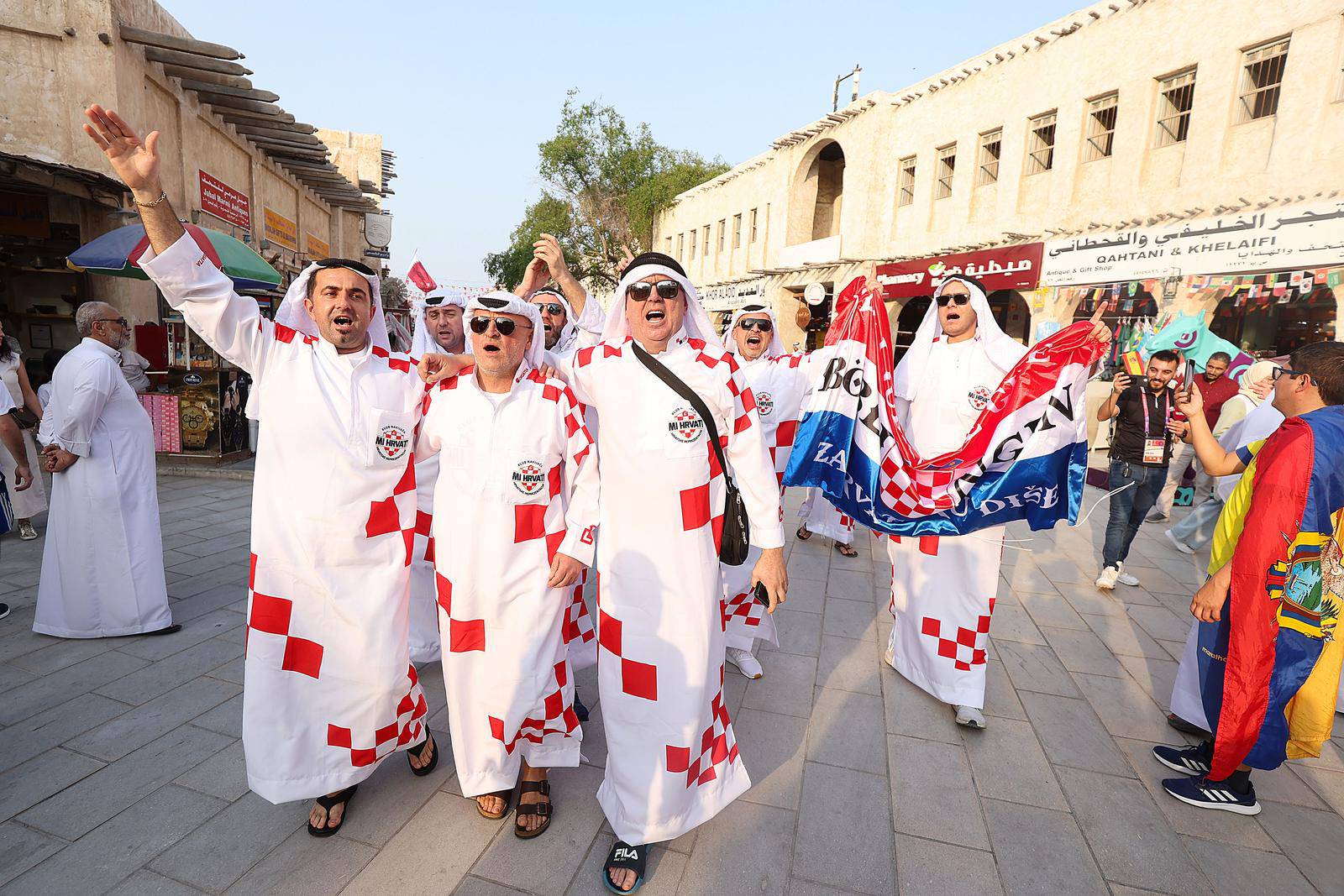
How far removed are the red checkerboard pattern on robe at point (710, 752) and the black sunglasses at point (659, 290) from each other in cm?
145

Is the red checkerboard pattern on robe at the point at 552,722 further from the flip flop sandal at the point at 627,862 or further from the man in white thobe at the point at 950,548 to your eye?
the man in white thobe at the point at 950,548

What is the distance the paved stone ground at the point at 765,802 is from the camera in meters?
2.36

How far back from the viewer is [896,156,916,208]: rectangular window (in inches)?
667

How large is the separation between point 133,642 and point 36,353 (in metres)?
9.39

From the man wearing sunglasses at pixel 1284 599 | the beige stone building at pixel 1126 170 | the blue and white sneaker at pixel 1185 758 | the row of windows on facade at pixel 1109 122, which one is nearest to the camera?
the man wearing sunglasses at pixel 1284 599

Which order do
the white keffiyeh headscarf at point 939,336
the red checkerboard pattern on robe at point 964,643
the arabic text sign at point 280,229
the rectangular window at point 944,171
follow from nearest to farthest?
the red checkerboard pattern on robe at point 964,643, the white keffiyeh headscarf at point 939,336, the arabic text sign at point 280,229, the rectangular window at point 944,171

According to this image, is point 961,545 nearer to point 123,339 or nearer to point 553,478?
point 553,478

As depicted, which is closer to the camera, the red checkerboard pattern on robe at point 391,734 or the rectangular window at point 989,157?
the red checkerboard pattern on robe at point 391,734

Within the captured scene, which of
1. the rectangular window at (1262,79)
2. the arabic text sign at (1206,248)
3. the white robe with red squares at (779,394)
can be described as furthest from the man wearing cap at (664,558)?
the rectangular window at (1262,79)

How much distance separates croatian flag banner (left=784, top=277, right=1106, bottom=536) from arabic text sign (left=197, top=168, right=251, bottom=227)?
12.0 metres

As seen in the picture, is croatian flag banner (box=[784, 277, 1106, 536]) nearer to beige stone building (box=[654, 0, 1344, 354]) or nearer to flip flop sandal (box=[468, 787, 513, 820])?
flip flop sandal (box=[468, 787, 513, 820])

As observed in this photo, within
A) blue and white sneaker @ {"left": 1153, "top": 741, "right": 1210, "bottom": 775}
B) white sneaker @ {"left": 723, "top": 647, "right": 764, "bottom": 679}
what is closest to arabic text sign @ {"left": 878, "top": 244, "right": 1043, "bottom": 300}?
white sneaker @ {"left": 723, "top": 647, "right": 764, "bottom": 679}

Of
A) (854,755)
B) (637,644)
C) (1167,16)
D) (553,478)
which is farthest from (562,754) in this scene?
(1167,16)

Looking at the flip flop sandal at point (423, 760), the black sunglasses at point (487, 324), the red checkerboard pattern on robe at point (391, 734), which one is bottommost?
the flip flop sandal at point (423, 760)
